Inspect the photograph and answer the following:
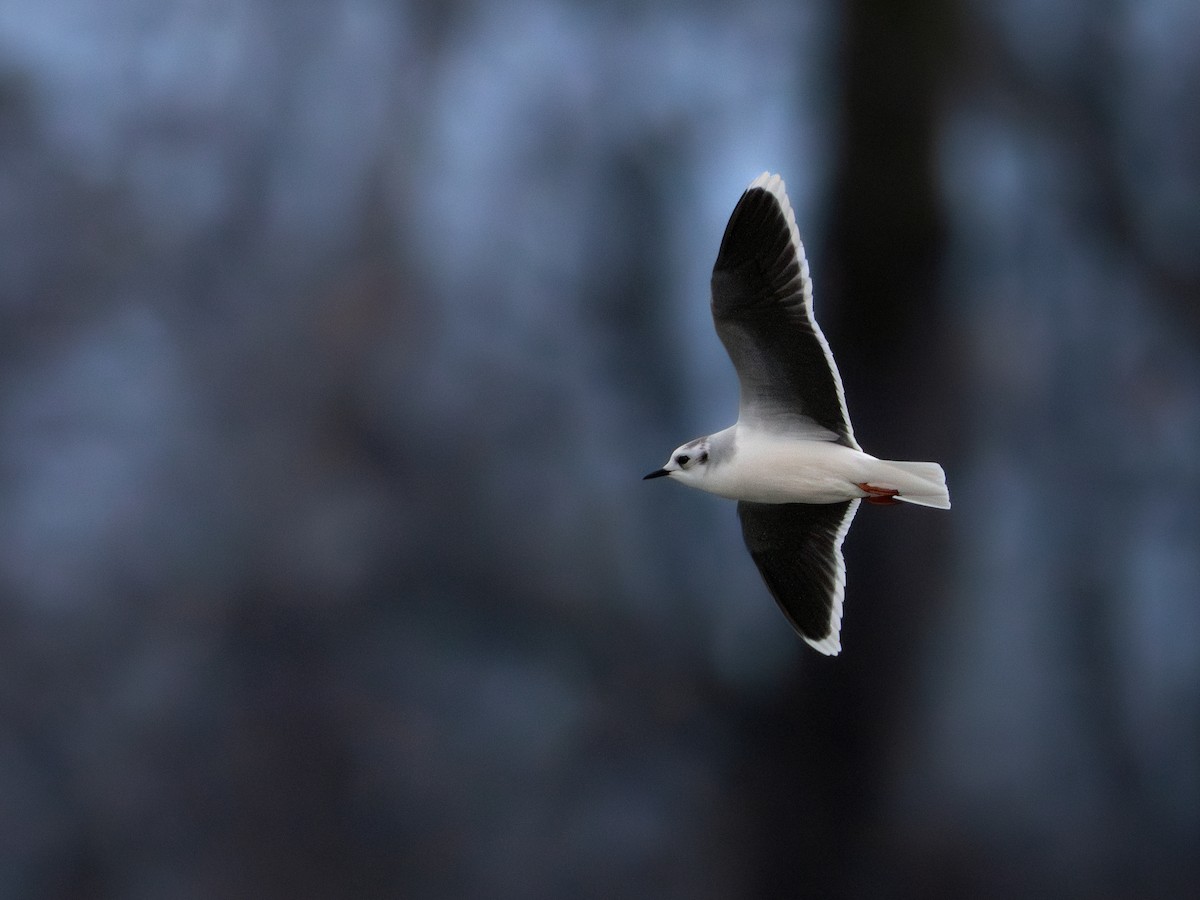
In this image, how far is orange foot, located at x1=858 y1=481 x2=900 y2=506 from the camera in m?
1.16

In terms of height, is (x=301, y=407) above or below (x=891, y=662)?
above

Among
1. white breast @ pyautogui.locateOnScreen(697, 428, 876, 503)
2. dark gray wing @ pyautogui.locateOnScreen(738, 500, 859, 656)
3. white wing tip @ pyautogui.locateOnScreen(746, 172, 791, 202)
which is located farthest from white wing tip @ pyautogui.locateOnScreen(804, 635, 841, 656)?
white wing tip @ pyautogui.locateOnScreen(746, 172, 791, 202)

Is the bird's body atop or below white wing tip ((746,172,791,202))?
below

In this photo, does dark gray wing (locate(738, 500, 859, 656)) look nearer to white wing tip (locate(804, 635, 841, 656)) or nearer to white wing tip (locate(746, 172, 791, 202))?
white wing tip (locate(804, 635, 841, 656))

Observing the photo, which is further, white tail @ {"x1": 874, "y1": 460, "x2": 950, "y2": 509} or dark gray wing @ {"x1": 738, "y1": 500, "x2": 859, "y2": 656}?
dark gray wing @ {"x1": 738, "y1": 500, "x2": 859, "y2": 656}

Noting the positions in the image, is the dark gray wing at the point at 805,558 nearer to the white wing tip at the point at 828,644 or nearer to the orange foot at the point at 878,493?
the white wing tip at the point at 828,644

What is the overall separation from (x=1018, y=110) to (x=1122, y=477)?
0.75m

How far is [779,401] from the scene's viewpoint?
1198mm

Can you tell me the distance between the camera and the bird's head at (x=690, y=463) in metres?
1.22

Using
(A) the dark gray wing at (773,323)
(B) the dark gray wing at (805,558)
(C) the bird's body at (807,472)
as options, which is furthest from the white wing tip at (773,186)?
(B) the dark gray wing at (805,558)

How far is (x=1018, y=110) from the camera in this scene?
2.34 metres

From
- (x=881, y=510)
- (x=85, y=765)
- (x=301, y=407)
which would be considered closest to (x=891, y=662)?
(x=881, y=510)

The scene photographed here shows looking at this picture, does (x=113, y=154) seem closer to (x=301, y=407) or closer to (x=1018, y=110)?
(x=301, y=407)

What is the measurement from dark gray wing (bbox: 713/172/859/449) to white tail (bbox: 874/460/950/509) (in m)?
0.05
